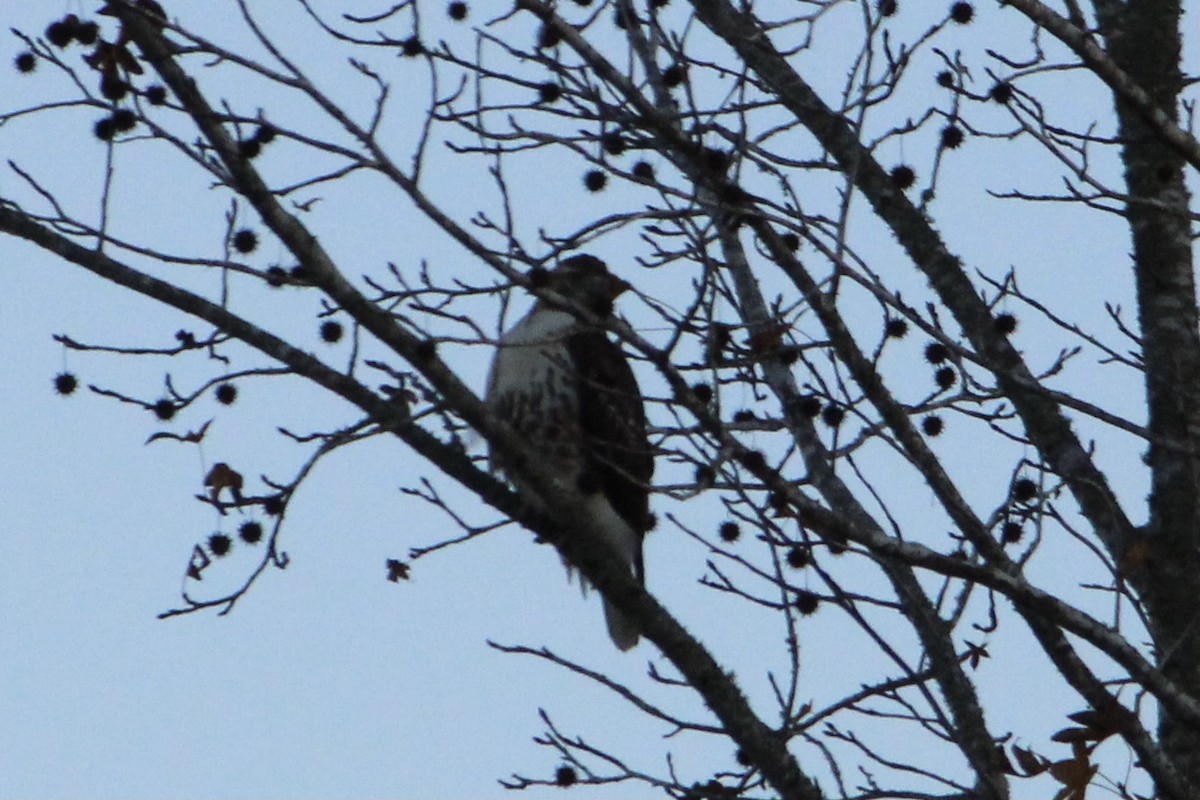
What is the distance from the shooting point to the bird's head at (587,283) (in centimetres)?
428

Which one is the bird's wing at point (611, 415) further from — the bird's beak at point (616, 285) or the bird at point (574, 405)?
the bird's beak at point (616, 285)

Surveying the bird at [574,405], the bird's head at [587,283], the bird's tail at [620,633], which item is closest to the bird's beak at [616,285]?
the bird's head at [587,283]

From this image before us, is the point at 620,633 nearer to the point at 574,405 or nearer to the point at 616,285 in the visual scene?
the point at 574,405

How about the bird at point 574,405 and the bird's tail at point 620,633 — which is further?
the bird's tail at point 620,633

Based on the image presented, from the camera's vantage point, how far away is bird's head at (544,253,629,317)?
14.0ft

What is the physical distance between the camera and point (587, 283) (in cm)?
639

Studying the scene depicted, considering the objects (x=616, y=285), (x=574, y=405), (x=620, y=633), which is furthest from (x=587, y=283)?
(x=616, y=285)

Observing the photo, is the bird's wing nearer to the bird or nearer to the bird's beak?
the bird

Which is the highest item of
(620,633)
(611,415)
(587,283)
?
(587,283)

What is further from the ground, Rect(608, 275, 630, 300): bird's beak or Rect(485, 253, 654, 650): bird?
Rect(485, 253, 654, 650): bird

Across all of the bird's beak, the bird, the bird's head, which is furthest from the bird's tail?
the bird's beak

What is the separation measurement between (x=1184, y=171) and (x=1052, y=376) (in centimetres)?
145

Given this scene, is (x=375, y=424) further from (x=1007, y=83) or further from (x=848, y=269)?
(x=1007, y=83)

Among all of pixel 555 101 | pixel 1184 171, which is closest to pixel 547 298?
pixel 555 101
